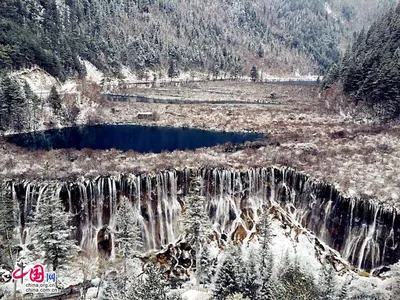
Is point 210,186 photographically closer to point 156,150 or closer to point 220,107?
point 156,150

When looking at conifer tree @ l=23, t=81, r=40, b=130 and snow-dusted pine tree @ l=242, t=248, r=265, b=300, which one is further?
conifer tree @ l=23, t=81, r=40, b=130

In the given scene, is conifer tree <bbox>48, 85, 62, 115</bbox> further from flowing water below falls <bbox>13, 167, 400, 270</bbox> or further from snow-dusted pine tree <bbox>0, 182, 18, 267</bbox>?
snow-dusted pine tree <bbox>0, 182, 18, 267</bbox>

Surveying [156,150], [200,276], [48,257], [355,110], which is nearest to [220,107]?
[355,110]

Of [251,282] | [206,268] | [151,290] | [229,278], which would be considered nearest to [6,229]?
[151,290]

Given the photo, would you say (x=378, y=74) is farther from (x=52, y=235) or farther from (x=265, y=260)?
(x=52, y=235)

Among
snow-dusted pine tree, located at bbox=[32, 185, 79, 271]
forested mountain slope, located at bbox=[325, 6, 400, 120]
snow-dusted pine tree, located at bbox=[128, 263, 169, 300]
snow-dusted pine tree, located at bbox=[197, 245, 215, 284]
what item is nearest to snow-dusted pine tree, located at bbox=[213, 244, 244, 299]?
snow-dusted pine tree, located at bbox=[197, 245, 215, 284]

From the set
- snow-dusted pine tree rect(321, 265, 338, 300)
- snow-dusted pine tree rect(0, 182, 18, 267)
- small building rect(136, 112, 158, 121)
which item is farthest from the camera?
small building rect(136, 112, 158, 121)

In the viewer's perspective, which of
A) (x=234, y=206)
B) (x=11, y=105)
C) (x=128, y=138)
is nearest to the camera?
(x=234, y=206)
